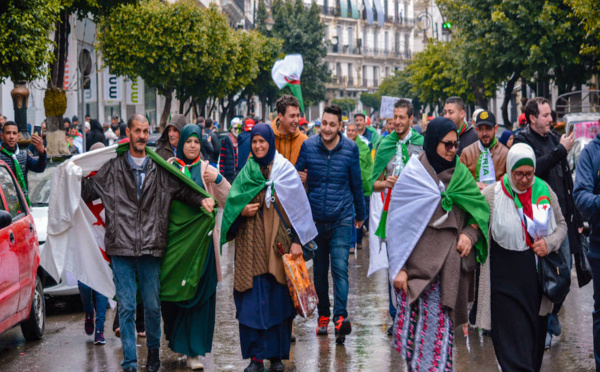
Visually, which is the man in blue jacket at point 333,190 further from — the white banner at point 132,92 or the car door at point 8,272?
the white banner at point 132,92

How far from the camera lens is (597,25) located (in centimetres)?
2025

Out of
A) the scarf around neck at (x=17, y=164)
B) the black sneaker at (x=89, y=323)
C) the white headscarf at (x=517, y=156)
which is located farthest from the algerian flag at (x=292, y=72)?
the white headscarf at (x=517, y=156)

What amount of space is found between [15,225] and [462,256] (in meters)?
3.96

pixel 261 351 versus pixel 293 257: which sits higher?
pixel 293 257

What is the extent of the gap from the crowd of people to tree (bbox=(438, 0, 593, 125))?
1938 centimetres

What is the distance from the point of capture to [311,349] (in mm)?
7777

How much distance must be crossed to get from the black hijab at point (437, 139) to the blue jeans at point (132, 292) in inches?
92.2

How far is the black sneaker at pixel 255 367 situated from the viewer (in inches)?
269

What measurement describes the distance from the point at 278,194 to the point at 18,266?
2.37 metres

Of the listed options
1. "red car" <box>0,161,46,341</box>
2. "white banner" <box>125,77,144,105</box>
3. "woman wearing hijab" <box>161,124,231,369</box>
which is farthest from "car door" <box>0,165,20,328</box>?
"white banner" <box>125,77,144,105</box>

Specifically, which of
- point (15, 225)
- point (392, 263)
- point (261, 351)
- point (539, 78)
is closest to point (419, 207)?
point (392, 263)

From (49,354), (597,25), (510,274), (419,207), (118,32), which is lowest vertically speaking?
(49,354)

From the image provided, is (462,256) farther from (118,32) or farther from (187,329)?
(118,32)

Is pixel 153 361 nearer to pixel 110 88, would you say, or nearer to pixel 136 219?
pixel 136 219
